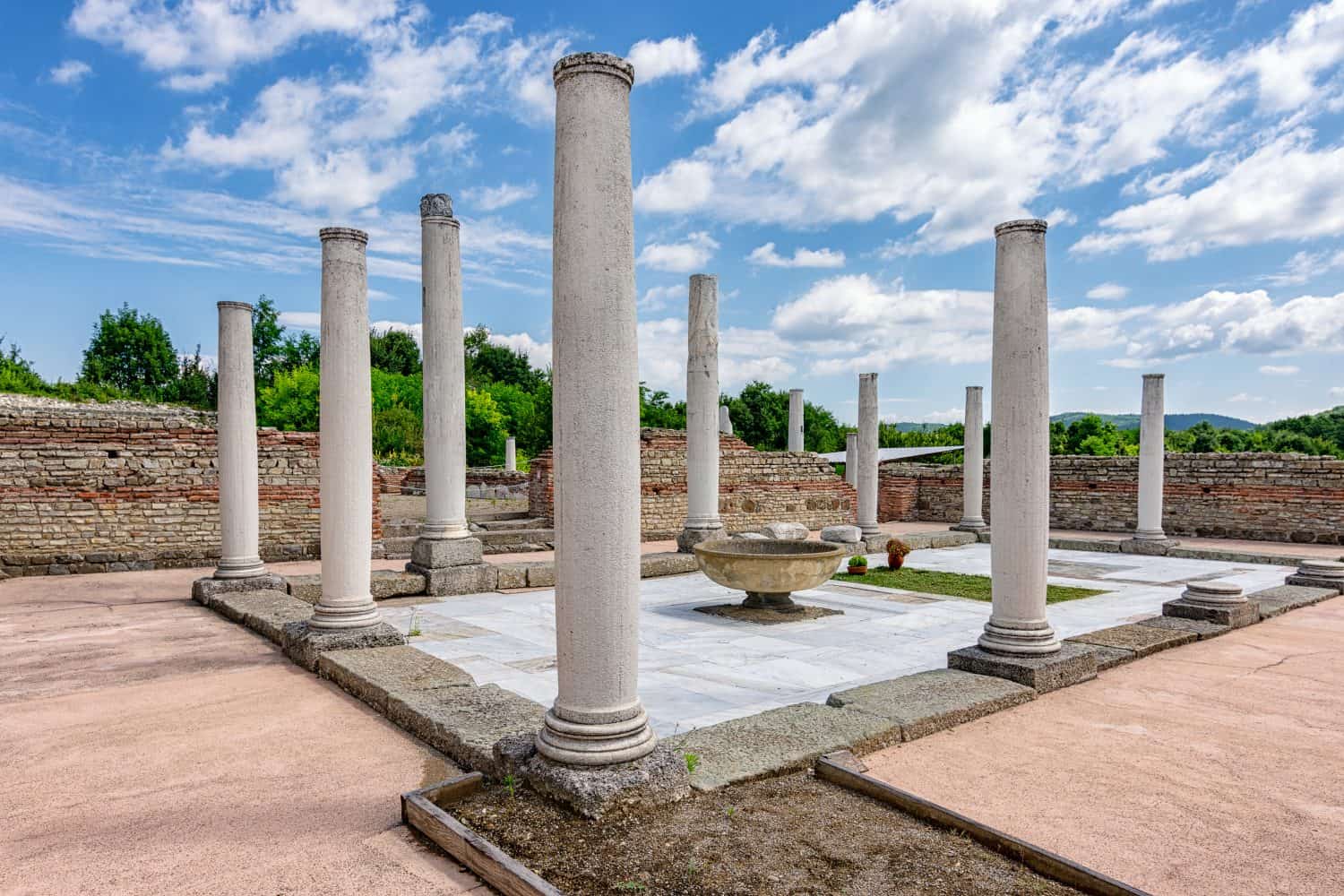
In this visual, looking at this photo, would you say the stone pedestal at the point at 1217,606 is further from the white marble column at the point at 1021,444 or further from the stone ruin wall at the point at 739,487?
Result: the stone ruin wall at the point at 739,487

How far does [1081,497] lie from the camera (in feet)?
64.3

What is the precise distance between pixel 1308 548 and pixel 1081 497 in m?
4.71

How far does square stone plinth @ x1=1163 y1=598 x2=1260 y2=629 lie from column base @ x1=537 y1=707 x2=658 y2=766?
6.68 metres

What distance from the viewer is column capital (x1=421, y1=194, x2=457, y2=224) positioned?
9.97 metres

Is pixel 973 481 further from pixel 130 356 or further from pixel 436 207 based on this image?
pixel 130 356

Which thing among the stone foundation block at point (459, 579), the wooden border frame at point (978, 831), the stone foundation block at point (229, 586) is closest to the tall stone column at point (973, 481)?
the stone foundation block at point (459, 579)

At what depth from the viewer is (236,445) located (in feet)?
29.1

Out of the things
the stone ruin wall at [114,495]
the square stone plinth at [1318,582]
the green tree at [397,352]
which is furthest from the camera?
the green tree at [397,352]

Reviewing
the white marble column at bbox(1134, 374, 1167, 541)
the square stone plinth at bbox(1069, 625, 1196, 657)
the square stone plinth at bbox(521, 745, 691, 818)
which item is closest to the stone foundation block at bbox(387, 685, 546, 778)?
the square stone plinth at bbox(521, 745, 691, 818)

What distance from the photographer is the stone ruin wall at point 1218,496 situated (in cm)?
1617

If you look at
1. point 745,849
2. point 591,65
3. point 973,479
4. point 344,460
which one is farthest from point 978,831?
point 973,479

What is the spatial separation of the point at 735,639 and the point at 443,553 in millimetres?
4134

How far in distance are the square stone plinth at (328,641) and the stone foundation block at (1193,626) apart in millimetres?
6515

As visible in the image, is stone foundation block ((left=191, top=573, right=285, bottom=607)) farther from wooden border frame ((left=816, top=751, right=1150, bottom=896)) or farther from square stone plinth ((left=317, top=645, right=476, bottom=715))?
wooden border frame ((left=816, top=751, right=1150, bottom=896))
